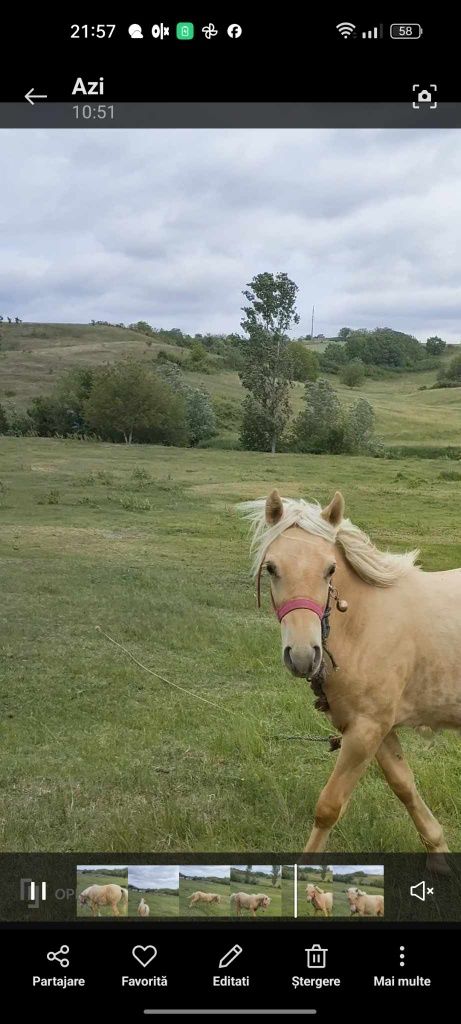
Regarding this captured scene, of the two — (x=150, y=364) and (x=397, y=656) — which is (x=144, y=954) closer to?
(x=397, y=656)

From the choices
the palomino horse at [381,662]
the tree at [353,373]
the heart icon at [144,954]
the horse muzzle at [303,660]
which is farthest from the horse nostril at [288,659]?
the tree at [353,373]

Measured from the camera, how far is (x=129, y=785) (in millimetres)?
4148

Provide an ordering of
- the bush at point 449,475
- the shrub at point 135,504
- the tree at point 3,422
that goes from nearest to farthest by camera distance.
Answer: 1. the tree at point 3,422
2. the bush at point 449,475
3. the shrub at point 135,504

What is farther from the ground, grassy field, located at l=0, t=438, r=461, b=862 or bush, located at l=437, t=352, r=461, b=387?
bush, located at l=437, t=352, r=461, b=387

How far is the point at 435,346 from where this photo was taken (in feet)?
13.8

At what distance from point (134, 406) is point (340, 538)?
105 inches

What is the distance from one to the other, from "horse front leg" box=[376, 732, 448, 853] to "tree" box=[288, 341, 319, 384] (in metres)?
2.66

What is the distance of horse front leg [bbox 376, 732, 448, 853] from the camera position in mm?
3205

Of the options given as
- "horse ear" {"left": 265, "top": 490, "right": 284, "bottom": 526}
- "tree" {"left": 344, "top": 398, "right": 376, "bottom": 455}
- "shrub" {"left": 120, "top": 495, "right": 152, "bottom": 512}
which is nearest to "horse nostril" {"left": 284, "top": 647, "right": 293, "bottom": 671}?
"horse ear" {"left": 265, "top": 490, "right": 284, "bottom": 526}
